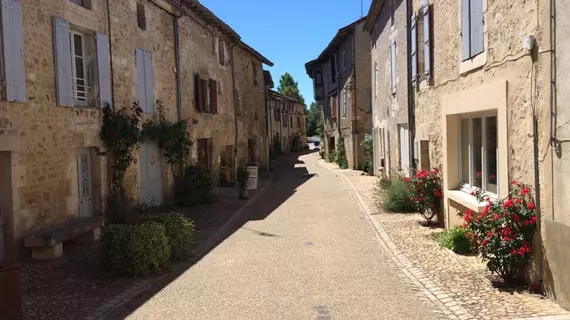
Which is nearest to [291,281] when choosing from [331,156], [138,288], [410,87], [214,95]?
[138,288]

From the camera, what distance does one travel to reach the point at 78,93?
9469 mm

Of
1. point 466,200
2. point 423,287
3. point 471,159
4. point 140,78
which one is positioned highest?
point 140,78

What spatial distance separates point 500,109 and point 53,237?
6221 millimetres

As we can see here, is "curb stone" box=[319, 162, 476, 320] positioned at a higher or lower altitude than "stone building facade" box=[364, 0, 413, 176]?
lower

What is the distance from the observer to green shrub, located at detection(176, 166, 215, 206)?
13.2m

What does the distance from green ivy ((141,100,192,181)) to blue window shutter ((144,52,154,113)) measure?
12.1 inches

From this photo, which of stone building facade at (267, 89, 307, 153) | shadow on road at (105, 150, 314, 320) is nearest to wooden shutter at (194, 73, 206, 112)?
shadow on road at (105, 150, 314, 320)

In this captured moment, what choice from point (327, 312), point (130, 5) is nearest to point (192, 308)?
point (327, 312)

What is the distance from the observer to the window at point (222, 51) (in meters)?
18.8

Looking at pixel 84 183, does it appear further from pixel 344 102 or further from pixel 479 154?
pixel 344 102

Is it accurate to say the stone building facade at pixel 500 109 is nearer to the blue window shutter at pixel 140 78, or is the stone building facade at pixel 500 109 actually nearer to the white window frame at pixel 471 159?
the white window frame at pixel 471 159

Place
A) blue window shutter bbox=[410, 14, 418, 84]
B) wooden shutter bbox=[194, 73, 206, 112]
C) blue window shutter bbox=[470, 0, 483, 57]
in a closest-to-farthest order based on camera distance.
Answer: blue window shutter bbox=[470, 0, 483, 57]
blue window shutter bbox=[410, 14, 418, 84]
wooden shutter bbox=[194, 73, 206, 112]

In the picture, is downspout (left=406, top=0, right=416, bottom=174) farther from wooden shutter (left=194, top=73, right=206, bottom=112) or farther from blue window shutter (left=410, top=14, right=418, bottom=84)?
wooden shutter (left=194, top=73, right=206, bottom=112)

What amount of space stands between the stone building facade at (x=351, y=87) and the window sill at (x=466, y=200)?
1462 cm
